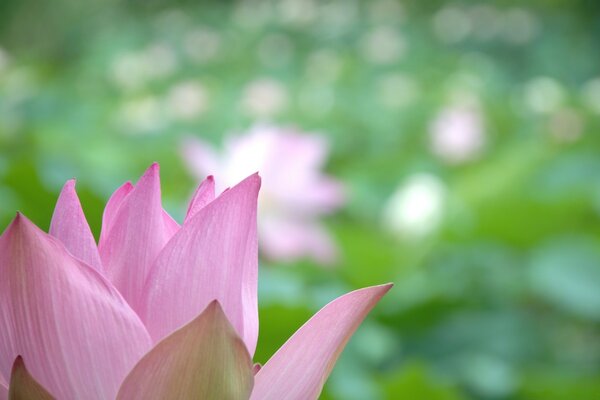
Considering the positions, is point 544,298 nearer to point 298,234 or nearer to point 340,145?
point 298,234

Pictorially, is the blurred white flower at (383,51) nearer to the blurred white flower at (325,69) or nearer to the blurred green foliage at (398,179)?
the blurred green foliage at (398,179)

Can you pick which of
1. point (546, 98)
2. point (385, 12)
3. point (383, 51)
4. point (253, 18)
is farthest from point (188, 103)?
point (385, 12)

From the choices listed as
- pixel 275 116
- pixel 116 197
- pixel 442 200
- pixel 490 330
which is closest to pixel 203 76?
pixel 275 116

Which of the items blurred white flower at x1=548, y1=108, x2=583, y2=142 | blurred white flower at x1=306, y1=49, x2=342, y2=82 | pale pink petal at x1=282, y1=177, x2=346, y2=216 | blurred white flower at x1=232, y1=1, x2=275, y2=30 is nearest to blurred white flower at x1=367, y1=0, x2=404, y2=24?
blurred white flower at x1=232, y1=1, x2=275, y2=30

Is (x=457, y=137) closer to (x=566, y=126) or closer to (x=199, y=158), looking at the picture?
(x=566, y=126)

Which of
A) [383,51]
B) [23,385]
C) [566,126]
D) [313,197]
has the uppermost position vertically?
[383,51]

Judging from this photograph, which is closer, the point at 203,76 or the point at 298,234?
the point at 298,234
